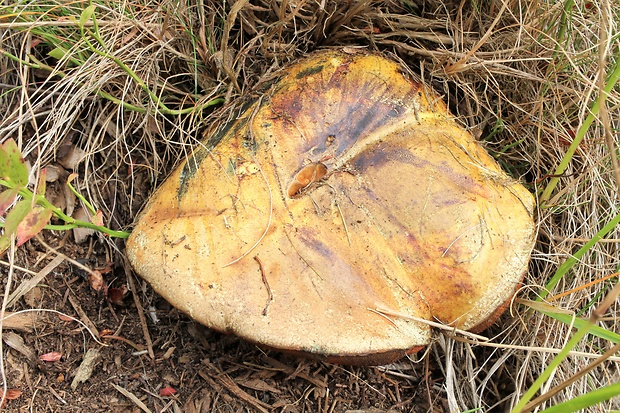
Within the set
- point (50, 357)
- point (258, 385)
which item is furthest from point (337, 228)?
point (50, 357)

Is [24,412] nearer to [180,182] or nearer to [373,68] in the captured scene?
[180,182]

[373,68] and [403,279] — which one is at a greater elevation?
[373,68]

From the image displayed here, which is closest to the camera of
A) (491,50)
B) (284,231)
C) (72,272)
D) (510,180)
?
(284,231)

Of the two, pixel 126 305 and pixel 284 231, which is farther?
pixel 126 305

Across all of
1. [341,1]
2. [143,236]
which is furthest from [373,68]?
[143,236]

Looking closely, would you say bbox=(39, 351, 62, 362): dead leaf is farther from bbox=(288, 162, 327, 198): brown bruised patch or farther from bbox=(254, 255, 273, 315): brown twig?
bbox=(288, 162, 327, 198): brown bruised patch

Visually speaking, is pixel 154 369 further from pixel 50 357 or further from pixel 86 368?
pixel 50 357

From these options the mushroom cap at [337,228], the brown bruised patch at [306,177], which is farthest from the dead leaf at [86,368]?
the brown bruised patch at [306,177]

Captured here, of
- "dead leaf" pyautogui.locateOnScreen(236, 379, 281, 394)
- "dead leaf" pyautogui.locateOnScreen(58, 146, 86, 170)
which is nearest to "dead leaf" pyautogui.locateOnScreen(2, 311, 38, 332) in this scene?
"dead leaf" pyautogui.locateOnScreen(58, 146, 86, 170)
